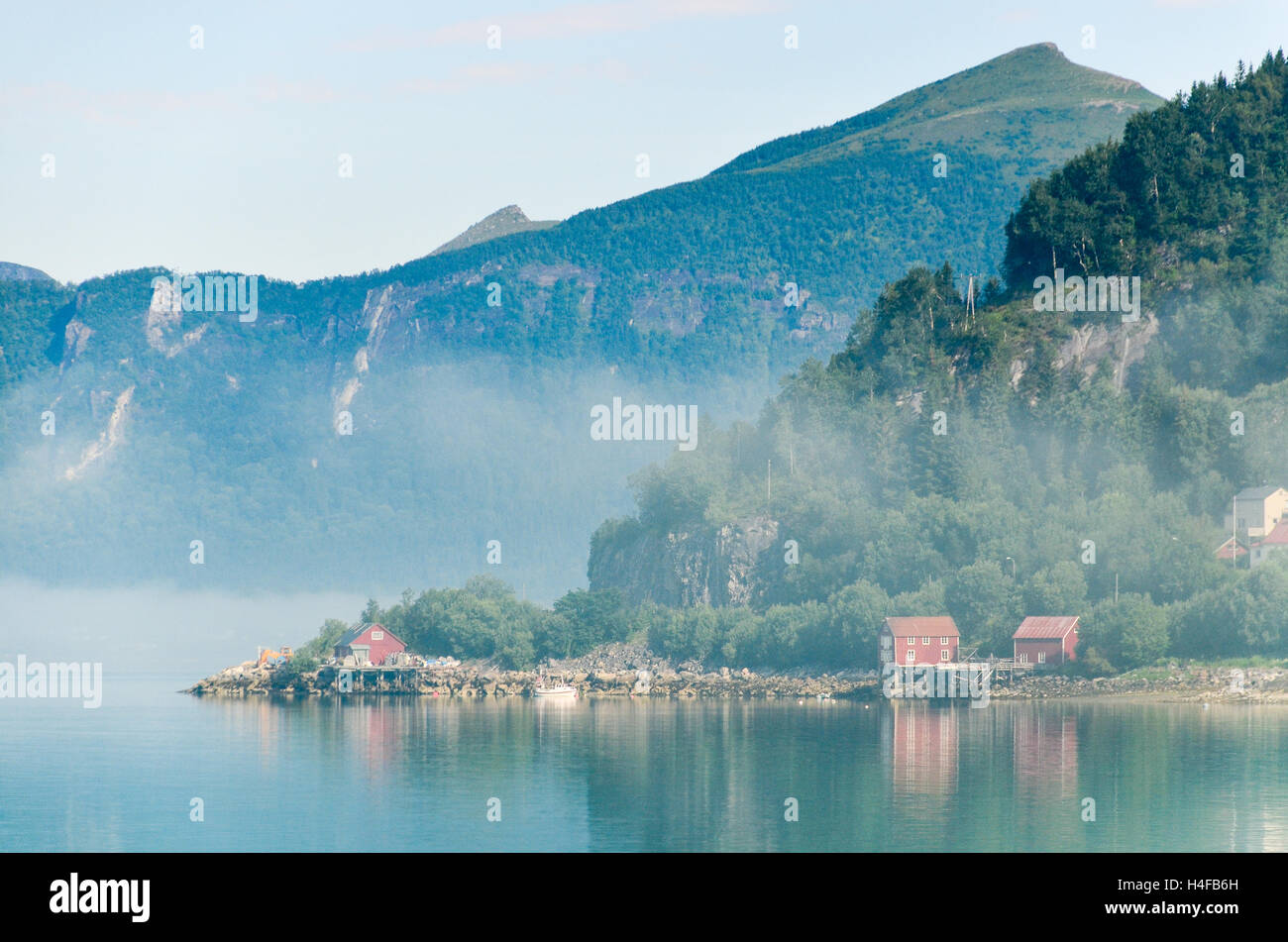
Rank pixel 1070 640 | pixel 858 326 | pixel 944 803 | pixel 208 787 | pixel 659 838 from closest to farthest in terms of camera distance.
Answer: pixel 659 838 < pixel 944 803 < pixel 208 787 < pixel 1070 640 < pixel 858 326

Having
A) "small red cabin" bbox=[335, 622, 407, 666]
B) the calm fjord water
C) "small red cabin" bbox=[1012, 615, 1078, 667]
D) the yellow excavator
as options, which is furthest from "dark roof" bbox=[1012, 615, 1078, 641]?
the yellow excavator

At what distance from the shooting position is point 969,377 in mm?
136750

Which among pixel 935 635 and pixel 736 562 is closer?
pixel 935 635

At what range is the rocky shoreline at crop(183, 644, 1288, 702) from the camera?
4016 inches

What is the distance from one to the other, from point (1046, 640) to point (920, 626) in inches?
329

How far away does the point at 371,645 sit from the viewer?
138875 millimetres

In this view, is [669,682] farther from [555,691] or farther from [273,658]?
[273,658]

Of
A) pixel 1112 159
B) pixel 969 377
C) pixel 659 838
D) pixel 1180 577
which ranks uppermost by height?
pixel 1112 159

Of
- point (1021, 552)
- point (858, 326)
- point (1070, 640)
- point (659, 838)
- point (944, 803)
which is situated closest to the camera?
point (659, 838)

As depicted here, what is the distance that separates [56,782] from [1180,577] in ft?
233

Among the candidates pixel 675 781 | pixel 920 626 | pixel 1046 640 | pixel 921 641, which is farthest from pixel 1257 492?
pixel 675 781

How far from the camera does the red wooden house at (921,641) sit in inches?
4449

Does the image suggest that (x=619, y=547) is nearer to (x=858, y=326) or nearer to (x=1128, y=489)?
(x=858, y=326)
